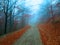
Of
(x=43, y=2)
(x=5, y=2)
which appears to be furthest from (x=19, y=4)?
(x=43, y=2)

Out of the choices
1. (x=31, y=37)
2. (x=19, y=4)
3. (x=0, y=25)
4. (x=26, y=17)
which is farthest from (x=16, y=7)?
(x=31, y=37)

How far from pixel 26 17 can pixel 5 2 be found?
586 mm

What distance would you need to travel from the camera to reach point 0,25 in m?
3.46

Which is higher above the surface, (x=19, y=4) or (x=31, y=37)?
(x=19, y=4)

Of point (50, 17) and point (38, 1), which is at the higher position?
point (38, 1)

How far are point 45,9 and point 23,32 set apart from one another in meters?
0.70

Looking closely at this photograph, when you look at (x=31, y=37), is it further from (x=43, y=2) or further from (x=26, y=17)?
(x=43, y=2)

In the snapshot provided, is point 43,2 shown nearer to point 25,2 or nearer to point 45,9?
point 45,9

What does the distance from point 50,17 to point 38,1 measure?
45cm

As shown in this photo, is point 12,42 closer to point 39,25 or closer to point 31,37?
point 31,37

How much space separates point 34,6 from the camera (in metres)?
3.49

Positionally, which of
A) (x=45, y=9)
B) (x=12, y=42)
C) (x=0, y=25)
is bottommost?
(x=12, y=42)

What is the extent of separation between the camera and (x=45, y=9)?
3.44m

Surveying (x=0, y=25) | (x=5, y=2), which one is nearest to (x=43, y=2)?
(x=5, y=2)
